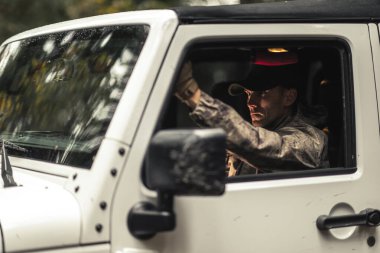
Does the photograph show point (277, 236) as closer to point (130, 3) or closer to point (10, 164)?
point (10, 164)

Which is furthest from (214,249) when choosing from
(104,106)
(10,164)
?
(10,164)

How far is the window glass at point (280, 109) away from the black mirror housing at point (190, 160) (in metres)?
0.39

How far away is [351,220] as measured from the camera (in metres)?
3.01

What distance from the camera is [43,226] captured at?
254 cm

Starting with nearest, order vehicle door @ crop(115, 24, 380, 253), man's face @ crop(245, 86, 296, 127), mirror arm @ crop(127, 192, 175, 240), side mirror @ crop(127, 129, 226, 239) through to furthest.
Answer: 1. side mirror @ crop(127, 129, 226, 239)
2. mirror arm @ crop(127, 192, 175, 240)
3. vehicle door @ crop(115, 24, 380, 253)
4. man's face @ crop(245, 86, 296, 127)

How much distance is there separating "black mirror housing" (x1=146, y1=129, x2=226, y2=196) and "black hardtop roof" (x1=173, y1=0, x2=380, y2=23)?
61 cm

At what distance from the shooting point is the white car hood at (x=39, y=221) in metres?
2.52

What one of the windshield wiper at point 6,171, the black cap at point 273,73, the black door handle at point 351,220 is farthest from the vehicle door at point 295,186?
the windshield wiper at point 6,171

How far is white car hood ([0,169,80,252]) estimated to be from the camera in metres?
2.52

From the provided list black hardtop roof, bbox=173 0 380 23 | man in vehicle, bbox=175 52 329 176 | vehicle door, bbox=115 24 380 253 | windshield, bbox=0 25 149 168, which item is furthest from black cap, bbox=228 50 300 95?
windshield, bbox=0 25 149 168

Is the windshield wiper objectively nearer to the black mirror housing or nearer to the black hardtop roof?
the black mirror housing

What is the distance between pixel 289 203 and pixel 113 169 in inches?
26.9

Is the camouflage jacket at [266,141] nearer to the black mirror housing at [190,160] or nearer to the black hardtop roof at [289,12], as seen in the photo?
the black hardtop roof at [289,12]

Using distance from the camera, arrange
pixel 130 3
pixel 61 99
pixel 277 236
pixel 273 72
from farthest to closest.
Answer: pixel 130 3 → pixel 273 72 → pixel 61 99 → pixel 277 236
